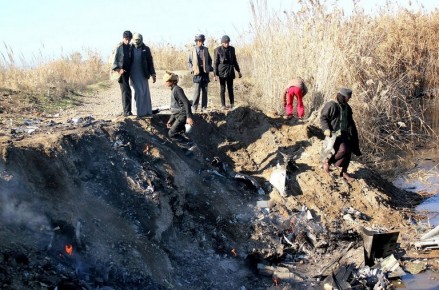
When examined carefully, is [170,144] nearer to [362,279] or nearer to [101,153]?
[101,153]

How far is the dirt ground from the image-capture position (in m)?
5.60

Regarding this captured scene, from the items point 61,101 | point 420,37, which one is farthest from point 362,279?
point 420,37

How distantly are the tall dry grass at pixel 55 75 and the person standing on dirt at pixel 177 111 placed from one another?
5.43 metres

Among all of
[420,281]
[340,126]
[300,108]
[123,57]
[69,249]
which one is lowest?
[420,281]

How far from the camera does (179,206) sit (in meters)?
7.39

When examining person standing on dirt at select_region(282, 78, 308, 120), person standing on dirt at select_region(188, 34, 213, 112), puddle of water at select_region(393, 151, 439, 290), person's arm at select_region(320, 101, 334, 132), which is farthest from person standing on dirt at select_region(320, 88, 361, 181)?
person standing on dirt at select_region(188, 34, 213, 112)

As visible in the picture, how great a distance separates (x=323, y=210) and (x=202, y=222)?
2076mm

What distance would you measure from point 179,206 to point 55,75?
10693mm

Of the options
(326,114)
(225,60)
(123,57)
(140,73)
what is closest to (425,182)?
(326,114)

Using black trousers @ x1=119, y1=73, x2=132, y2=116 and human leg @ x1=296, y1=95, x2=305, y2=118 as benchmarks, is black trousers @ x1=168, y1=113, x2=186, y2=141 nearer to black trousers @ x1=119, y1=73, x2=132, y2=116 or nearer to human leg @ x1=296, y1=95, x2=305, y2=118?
black trousers @ x1=119, y1=73, x2=132, y2=116

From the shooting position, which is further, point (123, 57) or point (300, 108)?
point (300, 108)

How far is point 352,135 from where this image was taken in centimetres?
868

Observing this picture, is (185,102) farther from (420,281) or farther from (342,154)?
(420,281)

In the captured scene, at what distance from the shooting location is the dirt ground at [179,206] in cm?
560
